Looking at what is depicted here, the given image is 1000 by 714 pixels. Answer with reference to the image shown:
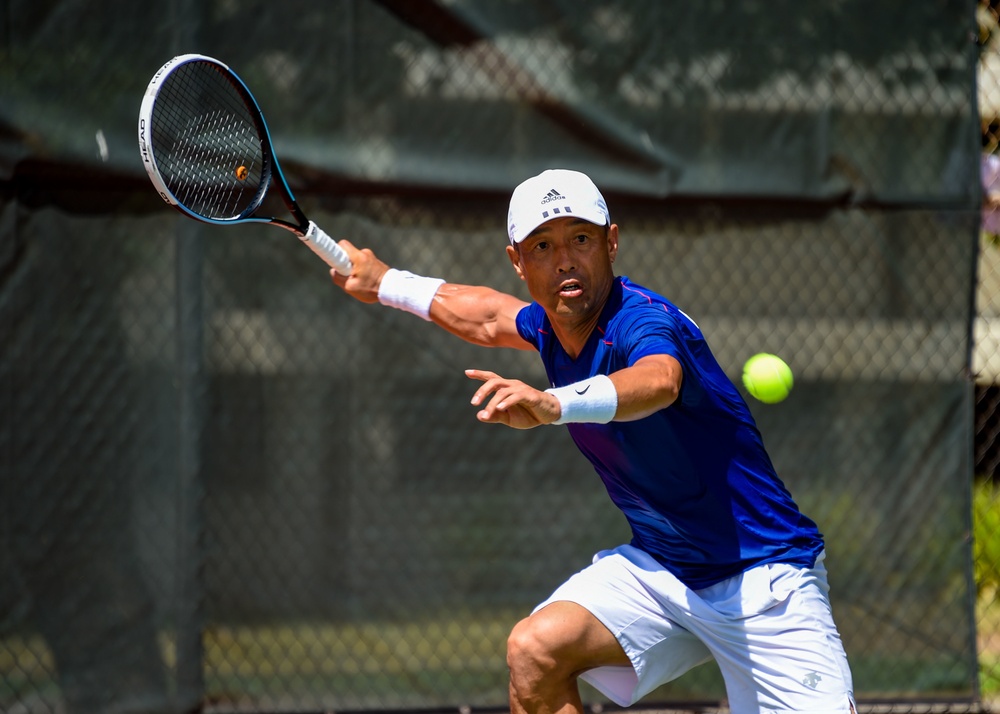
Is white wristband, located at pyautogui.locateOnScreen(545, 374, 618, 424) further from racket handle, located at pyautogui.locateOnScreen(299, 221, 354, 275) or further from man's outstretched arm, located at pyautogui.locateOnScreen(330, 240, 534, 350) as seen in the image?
racket handle, located at pyautogui.locateOnScreen(299, 221, 354, 275)

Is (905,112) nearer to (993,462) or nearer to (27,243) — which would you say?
(993,462)

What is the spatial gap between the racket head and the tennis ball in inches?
68.8

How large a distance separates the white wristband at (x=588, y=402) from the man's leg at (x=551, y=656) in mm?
766

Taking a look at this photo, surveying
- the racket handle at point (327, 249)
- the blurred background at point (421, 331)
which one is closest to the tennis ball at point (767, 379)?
the blurred background at point (421, 331)

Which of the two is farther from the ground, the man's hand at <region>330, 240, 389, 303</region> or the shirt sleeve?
the man's hand at <region>330, 240, 389, 303</region>

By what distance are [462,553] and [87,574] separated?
1403mm

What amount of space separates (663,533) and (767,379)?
3.31ft

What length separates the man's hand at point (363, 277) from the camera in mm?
3561

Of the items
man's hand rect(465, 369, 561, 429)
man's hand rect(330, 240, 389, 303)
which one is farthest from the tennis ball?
man's hand rect(465, 369, 561, 429)

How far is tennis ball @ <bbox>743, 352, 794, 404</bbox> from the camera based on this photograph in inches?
149

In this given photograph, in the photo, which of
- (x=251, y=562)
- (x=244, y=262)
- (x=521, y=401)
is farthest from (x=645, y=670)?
(x=244, y=262)

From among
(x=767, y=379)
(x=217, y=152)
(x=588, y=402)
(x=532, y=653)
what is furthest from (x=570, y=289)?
(x=217, y=152)

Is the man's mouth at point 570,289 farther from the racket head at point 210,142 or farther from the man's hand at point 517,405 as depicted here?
the racket head at point 210,142

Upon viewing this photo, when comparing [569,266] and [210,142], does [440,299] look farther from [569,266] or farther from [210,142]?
[210,142]
